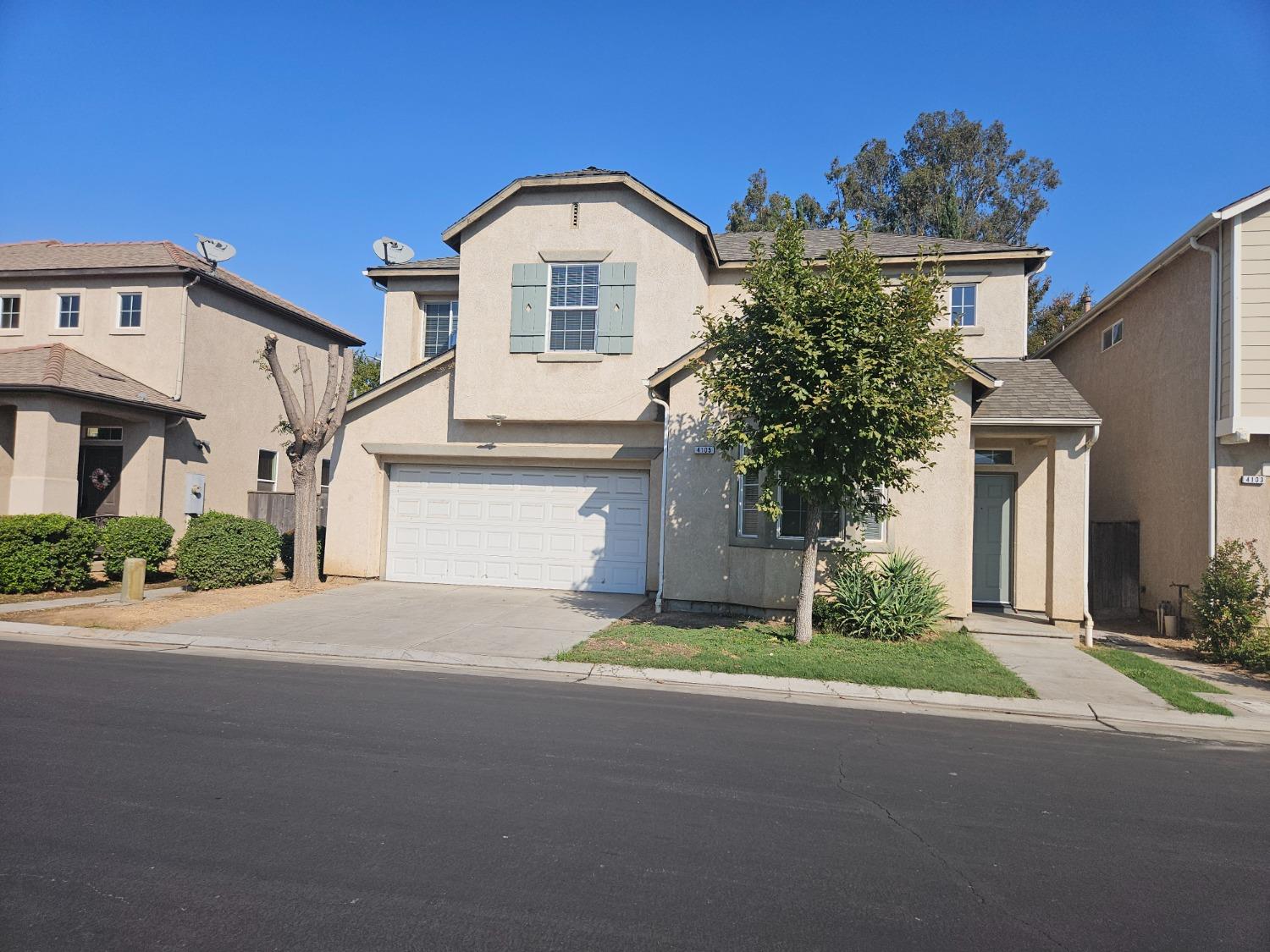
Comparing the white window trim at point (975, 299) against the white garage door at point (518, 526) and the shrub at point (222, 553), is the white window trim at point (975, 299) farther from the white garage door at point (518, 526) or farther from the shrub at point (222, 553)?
the shrub at point (222, 553)

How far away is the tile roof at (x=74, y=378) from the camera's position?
16.0m

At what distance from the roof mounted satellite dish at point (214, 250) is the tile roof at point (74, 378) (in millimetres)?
3461

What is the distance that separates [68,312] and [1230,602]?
24372 mm

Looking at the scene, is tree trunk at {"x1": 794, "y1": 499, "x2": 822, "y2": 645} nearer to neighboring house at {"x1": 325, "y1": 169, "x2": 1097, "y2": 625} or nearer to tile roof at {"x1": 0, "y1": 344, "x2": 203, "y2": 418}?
neighboring house at {"x1": 325, "y1": 169, "x2": 1097, "y2": 625}

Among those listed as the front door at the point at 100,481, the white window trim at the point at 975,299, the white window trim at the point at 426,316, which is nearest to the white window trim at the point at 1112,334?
the white window trim at the point at 975,299

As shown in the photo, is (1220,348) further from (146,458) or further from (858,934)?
(146,458)

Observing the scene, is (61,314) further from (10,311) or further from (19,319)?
(10,311)

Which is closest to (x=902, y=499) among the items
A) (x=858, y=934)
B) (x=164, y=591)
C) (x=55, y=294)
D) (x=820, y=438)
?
(x=820, y=438)

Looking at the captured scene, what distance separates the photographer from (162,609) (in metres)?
12.4

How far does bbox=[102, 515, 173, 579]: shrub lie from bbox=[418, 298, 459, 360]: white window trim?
19.9ft

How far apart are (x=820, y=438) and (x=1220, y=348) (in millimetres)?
6838

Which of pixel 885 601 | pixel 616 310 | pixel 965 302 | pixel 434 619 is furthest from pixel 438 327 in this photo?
pixel 885 601

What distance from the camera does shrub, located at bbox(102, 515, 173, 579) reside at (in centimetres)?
1458

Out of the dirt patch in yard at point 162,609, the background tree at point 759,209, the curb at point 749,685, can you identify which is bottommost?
the curb at point 749,685
